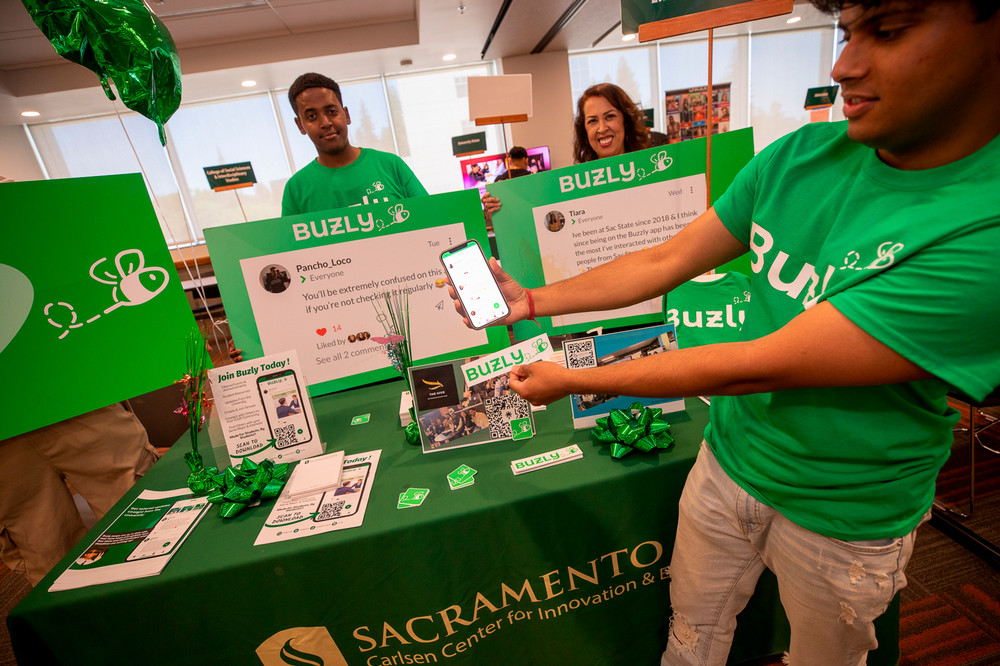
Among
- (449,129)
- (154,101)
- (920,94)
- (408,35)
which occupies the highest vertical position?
(408,35)

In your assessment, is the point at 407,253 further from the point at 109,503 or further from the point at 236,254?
the point at 109,503

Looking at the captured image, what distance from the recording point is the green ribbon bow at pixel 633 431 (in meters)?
1.03

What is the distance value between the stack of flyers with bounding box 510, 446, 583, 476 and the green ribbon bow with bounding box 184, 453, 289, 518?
60 centimetres

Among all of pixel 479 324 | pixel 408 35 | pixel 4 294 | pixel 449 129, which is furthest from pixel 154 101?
pixel 449 129

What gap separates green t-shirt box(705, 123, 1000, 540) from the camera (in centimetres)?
51

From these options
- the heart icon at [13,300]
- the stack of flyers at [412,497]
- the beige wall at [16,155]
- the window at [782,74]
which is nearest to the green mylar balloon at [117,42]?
the heart icon at [13,300]

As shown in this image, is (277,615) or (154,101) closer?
(277,615)

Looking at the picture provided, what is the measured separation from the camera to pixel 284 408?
120 cm

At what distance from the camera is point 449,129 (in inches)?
292

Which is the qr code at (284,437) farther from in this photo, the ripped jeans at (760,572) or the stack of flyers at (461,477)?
the ripped jeans at (760,572)

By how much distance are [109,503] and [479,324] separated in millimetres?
1560

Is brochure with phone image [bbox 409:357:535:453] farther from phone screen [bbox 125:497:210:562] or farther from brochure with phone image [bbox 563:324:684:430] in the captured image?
phone screen [bbox 125:497:210:562]

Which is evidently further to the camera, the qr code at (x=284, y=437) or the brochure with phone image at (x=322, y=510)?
the qr code at (x=284, y=437)

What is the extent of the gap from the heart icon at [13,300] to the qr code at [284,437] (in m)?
0.70
